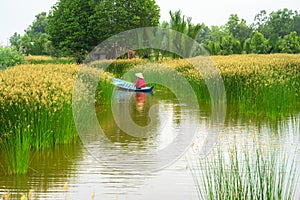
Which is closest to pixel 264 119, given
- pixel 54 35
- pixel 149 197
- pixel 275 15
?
pixel 149 197

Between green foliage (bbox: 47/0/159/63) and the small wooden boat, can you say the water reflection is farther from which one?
green foliage (bbox: 47/0/159/63)

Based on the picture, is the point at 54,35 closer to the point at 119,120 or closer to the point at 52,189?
the point at 119,120

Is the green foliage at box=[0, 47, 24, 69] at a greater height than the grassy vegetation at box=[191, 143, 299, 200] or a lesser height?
greater

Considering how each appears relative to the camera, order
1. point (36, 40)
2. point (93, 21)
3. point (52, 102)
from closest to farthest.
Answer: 1. point (52, 102)
2. point (93, 21)
3. point (36, 40)

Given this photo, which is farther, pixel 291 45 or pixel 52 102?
pixel 291 45

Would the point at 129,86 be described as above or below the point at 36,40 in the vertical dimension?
below

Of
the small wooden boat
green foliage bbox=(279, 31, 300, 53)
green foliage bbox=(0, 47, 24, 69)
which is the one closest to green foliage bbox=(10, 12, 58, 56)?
green foliage bbox=(0, 47, 24, 69)

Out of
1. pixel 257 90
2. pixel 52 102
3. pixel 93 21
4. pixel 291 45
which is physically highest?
pixel 93 21

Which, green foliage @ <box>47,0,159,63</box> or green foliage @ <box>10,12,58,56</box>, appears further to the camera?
green foliage @ <box>10,12,58,56</box>

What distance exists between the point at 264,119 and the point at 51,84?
597cm

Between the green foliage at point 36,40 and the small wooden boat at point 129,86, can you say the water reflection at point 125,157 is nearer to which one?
the small wooden boat at point 129,86

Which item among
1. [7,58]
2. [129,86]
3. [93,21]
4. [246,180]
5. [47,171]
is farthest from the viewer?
[93,21]

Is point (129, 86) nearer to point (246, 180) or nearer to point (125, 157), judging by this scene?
point (125, 157)

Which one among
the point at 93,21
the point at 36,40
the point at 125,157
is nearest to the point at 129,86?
the point at 93,21
